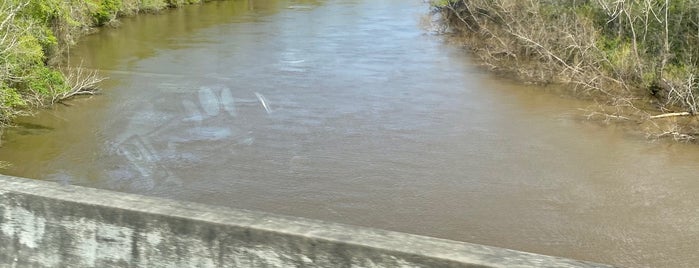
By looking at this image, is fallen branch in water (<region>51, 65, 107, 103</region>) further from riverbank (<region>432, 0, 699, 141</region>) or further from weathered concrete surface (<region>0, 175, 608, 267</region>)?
weathered concrete surface (<region>0, 175, 608, 267</region>)

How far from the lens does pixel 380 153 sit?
14438mm

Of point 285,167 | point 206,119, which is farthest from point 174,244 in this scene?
point 206,119

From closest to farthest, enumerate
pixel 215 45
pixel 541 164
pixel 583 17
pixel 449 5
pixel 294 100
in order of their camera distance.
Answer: pixel 541 164, pixel 294 100, pixel 583 17, pixel 215 45, pixel 449 5

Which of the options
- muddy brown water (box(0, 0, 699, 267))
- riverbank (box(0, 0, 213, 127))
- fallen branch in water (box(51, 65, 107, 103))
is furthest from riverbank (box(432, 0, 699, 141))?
riverbank (box(0, 0, 213, 127))

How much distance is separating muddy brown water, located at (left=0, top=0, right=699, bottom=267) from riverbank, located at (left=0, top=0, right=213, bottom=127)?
512mm

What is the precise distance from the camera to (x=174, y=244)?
4262mm

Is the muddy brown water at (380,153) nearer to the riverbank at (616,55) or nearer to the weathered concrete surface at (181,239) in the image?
the riverbank at (616,55)

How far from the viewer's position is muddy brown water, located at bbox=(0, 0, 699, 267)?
37.8ft

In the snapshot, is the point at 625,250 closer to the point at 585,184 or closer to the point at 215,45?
the point at 585,184

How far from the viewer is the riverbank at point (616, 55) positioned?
16.8m

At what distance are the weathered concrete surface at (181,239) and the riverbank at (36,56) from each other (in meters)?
10.7

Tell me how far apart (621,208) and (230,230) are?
9628 millimetres

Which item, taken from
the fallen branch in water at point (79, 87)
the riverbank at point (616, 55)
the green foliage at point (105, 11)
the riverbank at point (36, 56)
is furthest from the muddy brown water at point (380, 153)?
the green foliage at point (105, 11)

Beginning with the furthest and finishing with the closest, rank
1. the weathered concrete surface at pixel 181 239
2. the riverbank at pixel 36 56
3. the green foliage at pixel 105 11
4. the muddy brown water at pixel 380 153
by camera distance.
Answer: the green foliage at pixel 105 11 < the riverbank at pixel 36 56 < the muddy brown water at pixel 380 153 < the weathered concrete surface at pixel 181 239
